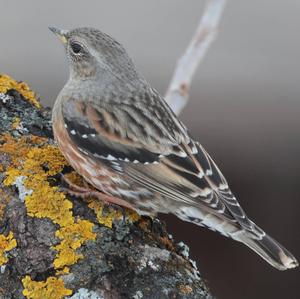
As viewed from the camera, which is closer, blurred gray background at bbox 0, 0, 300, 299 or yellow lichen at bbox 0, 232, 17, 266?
yellow lichen at bbox 0, 232, 17, 266

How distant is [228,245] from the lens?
8.38 metres

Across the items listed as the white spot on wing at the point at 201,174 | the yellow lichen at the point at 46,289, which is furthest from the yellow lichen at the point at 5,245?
the white spot on wing at the point at 201,174

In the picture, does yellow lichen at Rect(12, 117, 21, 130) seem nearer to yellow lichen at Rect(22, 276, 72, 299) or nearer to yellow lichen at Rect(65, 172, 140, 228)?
yellow lichen at Rect(65, 172, 140, 228)

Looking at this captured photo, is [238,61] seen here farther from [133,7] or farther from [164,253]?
[164,253]

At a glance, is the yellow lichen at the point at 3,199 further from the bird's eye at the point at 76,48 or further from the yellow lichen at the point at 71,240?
the bird's eye at the point at 76,48

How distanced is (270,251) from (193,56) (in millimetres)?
1459

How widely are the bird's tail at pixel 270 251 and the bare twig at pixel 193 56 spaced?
1.13 m

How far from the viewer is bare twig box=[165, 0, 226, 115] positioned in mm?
5754

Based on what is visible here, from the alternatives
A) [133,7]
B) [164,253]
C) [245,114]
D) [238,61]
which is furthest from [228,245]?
[164,253]

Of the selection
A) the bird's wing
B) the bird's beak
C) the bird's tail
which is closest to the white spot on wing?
the bird's wing

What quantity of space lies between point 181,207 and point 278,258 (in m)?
0.66

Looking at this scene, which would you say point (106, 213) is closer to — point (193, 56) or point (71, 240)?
point (71, 240)

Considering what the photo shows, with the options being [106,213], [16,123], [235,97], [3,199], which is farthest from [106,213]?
[235,97]

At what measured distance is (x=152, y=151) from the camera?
17.6 ft
